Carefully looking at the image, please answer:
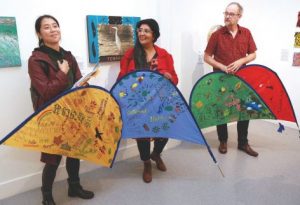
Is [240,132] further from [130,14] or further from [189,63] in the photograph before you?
[130,14]

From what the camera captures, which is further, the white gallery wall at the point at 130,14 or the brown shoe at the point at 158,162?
the brown shoe at the point at 158,162

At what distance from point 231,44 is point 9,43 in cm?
188

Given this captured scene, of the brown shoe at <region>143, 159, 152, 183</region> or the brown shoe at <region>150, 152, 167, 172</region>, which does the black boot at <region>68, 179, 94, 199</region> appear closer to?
the brown shoe at <region>143, 159, 152, 183</region>

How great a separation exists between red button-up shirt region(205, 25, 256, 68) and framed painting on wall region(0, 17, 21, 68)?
172 cm

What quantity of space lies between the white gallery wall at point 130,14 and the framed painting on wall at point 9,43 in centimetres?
4

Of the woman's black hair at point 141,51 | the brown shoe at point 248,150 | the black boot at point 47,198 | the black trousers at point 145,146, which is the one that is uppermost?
the woman's black hair at point 141,51

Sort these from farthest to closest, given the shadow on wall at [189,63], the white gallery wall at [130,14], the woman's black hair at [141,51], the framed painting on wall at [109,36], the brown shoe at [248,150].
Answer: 1. the shadow on wall at [189,63]
2. the brown shoe at [248,150]
3. the framed painting on wall at [109,36]
4. the woman's black hair at [141,51]
5. the white gallery wall at [130,14]

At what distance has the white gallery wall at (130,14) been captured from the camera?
2.01 metres

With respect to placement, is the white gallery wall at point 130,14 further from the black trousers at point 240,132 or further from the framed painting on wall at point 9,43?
the black trousers at point 240,132

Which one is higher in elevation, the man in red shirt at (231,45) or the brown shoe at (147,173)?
the man in red shirt at (231,45)

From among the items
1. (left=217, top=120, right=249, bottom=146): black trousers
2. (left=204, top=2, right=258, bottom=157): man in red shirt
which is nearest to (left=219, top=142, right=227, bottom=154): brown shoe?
(left=217, top=120, right=249, bottom=146): black trousers

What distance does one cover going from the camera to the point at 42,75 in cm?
165

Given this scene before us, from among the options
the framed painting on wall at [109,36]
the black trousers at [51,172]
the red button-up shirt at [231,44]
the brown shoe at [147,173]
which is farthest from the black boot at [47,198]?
the red button-up shirt at [231,44]

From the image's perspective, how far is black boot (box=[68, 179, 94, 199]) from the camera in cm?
207
